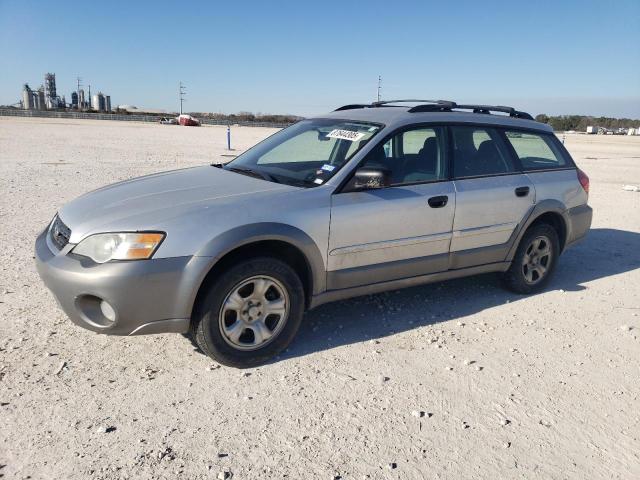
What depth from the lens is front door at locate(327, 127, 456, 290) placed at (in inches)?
150

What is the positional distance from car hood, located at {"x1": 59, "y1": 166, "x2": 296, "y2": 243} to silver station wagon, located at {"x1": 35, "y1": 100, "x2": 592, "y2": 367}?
0.01 metres

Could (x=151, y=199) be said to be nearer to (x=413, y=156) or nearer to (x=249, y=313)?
(x=249, y=313)

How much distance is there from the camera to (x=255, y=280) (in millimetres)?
3494

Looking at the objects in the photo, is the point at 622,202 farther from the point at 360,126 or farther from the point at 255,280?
the point at 255,280

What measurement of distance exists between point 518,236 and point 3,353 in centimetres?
424

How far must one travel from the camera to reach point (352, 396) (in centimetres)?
325

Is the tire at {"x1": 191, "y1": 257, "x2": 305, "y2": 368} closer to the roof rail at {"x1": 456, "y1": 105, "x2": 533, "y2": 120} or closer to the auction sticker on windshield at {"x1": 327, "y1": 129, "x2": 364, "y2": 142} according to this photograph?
the auction sticker on windshield at {"x1": 327, "y1": 129, "x2": 364, "y2": 142}

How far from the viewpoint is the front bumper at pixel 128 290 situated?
3086 mm

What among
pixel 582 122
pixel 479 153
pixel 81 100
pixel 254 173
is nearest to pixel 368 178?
pixel 254 173

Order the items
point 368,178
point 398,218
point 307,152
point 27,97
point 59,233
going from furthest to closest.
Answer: point 27,97, point 307,152, point 398,218, point 368,178, point 59,233

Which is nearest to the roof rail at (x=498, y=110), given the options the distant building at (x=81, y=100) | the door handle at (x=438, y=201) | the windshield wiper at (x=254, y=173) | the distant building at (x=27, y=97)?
the door handle at (x=438, y=201)

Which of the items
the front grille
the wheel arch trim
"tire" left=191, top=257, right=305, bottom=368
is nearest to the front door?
"tire" left=191, top=257, right=305, bottom=368

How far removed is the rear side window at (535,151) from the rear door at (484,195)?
147 mm

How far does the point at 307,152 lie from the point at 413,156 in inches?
37.2
